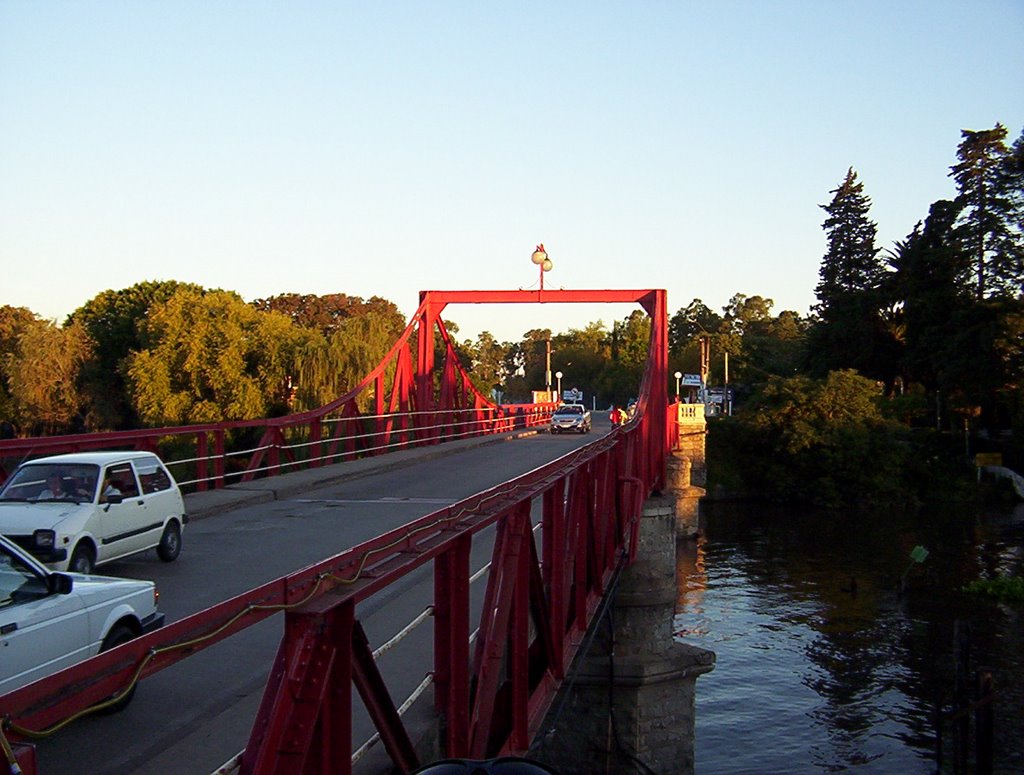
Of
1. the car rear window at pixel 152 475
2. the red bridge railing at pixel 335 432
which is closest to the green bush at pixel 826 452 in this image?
the red bridge railing at pixel 335 432

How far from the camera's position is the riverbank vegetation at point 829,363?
175ft

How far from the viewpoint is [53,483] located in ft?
37.1

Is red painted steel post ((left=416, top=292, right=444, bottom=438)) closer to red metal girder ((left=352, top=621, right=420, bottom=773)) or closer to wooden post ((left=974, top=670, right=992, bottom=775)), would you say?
wooden post ((left=974, top=670, right=992, bottom=775))

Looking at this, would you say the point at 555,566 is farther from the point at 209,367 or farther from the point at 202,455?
the point at 209,367

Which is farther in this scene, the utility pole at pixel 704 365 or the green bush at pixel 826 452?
the utility pole at pixel 704 365

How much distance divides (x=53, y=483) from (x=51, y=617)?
18.3 ft

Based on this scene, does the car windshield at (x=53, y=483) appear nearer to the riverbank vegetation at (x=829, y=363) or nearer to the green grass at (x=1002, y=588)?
the green grass at (x=1002, y=588)

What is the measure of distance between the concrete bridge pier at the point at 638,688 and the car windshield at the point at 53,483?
8.85 m

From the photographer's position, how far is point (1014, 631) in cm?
3403

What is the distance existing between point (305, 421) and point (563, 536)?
1358 centimetres

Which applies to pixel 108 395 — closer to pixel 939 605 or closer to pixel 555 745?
A: pixel 939 605

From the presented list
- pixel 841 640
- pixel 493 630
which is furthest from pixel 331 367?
pixel 493 630

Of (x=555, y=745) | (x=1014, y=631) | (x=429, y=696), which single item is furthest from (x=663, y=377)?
(x=429, y=696)

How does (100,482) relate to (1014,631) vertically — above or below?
above
